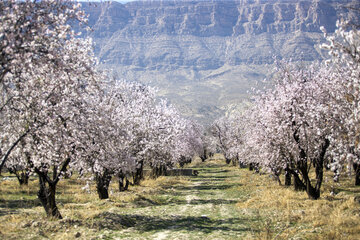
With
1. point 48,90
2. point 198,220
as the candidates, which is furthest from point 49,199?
point 198,220

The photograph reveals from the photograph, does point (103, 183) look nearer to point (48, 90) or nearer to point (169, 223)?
point (169, 223)

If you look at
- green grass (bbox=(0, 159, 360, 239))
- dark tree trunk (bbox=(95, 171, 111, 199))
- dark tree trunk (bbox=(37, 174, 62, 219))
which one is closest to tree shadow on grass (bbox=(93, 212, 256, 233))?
green grass (bbox=(0, 159, 360, 239))

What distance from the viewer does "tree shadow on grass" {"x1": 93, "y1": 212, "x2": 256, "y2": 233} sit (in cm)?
1476

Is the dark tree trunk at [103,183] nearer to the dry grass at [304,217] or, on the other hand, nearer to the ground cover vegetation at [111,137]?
the ground cover vegetation at [111,137]

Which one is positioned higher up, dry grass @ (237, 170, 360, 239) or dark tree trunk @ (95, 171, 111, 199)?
dark tree trunk @ (95, 171, 111, 199)

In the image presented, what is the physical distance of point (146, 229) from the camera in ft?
49.0

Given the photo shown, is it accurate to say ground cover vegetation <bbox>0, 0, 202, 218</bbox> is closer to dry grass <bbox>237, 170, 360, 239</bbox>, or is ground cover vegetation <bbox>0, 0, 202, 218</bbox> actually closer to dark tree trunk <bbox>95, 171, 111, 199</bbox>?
dark tree trunk <bbox>95, 171, 111, 199</bbox>

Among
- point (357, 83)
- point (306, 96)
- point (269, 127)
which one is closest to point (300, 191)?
point (269, 127)

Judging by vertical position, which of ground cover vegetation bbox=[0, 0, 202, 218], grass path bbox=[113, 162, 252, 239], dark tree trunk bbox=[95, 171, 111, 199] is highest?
ground cover vegetation bbox=[0, 0, 202, 218]

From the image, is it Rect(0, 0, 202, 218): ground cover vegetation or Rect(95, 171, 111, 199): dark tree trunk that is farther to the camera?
Rect(95, 171, 111, 199): dark tree trunk

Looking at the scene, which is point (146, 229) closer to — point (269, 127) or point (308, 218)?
point (308, 218)

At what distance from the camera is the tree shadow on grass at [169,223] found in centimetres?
1476

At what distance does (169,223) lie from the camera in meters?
16.4

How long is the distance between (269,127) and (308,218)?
323 inches
